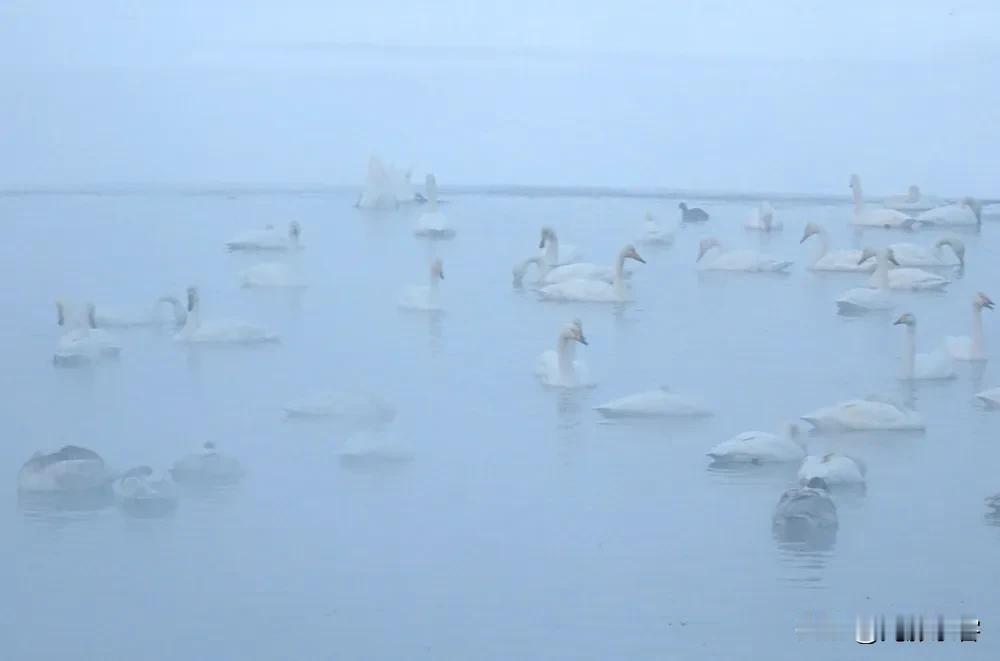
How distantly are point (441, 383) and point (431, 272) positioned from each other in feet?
1.48

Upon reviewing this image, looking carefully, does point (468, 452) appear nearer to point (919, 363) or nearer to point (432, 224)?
point (432, 224)

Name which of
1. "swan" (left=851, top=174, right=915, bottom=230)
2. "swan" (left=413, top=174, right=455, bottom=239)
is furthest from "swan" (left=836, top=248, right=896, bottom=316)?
"swan" (left=413, top=174, right=455, bottom=239)

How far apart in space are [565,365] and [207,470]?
1065 millimetres

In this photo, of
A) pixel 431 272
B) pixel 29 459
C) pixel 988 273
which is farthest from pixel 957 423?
pixel 29 459

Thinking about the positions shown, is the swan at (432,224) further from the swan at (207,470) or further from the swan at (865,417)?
the swan at (865,417)

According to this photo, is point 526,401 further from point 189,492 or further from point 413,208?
point 189,492

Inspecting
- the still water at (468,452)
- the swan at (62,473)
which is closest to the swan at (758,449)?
the still water at (468,452)

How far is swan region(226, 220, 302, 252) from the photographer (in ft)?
16.3

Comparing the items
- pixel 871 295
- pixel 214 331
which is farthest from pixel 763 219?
pixel 214 331

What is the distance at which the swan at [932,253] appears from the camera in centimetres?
548

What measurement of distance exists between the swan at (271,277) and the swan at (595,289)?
77 centimetres

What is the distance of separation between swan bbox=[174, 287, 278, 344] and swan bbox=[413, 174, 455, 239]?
0.55 meters

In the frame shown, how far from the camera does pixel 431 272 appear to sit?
5.27m

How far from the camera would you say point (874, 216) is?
544 centimetres
